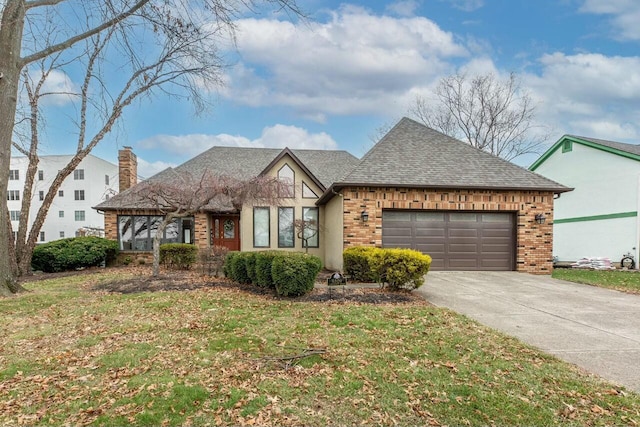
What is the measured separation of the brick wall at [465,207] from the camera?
11391mm

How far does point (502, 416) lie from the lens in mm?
2996

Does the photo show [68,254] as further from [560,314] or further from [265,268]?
[560,314]

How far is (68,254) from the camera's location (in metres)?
13.4

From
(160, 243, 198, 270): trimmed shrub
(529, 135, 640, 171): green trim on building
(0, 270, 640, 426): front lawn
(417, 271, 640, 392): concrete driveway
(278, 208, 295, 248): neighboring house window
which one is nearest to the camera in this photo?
(0, 270, 640, 426): front lawn

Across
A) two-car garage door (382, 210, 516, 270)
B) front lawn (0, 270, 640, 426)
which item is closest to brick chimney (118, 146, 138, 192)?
front lawn (0, 270, 640, 426)

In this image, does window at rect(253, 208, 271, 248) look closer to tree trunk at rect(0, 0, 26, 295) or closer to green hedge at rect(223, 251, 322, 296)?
green hedge at rect(223, 251, 322, 296)

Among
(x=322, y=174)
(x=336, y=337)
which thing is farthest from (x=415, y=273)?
(x=322, y=174)

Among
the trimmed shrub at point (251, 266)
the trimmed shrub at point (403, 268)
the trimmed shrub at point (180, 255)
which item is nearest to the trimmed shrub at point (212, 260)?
the trimmed shrub at point (180, 255)

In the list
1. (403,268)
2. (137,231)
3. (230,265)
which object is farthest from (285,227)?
(403,268)

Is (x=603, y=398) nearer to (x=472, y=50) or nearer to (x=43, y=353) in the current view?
(x=43, y=353)

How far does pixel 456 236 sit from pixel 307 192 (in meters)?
6.70

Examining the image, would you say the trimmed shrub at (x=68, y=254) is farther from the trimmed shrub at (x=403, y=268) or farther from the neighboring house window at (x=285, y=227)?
the trimmed shrub at (x=403, y=268)

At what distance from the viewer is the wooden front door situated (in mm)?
16969

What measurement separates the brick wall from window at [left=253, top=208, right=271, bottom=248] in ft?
17.8
